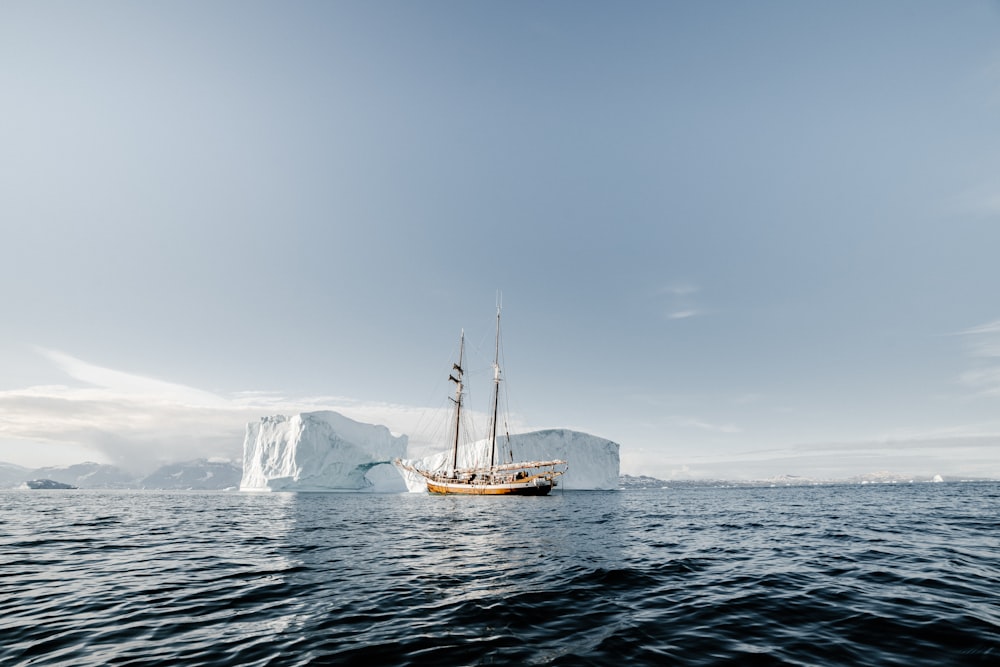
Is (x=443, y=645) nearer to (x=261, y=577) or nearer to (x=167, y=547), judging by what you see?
(x=261, y=577)

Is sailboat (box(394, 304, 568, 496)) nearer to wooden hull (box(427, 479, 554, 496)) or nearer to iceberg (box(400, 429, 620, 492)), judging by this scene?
wooden hull (box(427, 479, 554, 496))

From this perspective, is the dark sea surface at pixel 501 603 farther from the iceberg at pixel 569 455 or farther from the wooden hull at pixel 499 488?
the iceberg at pixel 569 455

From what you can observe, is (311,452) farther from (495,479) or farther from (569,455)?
(569,455)

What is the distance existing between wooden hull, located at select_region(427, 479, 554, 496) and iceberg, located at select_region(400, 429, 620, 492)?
3096 cm

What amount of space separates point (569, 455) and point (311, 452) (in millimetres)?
59784

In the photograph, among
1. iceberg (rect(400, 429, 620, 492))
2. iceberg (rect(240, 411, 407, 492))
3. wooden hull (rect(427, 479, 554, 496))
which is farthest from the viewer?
iceberg (rect(400, 429, 620, 492))

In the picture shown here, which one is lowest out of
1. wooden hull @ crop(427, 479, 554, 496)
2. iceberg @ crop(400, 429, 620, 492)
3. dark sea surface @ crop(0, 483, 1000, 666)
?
wooden hull @ crop(427, 479, 554, 496)

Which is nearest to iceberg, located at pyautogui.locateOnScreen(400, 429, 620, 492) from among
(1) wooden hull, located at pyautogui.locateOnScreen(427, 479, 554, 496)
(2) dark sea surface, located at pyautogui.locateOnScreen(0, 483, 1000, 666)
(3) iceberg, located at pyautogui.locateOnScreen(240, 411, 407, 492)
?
(3) iceberg, located at pyautogui.locateOnScreen(240, 411, 407, 492)

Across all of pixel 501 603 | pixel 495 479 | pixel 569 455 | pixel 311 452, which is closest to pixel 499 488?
pixel 495 479

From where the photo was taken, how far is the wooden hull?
64062 millimetres

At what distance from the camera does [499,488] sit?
211 feet

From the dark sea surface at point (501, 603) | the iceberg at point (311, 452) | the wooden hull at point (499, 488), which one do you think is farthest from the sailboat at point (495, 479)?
the dark sea surface at point (501, 603)

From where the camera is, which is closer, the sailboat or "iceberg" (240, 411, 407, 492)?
the sailboat

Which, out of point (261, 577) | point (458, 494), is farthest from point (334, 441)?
point (261, 577)
